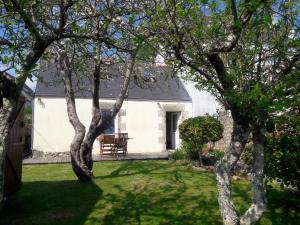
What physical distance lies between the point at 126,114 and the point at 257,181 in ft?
50.1

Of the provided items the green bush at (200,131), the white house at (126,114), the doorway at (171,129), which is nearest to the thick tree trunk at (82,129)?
the green bush at (200,131)

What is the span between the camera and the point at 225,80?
462 centimetres

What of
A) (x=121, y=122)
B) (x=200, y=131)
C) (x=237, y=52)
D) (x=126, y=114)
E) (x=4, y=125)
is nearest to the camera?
(x=4, y=125)

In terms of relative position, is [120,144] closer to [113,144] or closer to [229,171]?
[113,144]

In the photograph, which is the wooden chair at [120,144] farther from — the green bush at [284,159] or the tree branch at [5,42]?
the tree branch at [5,42]

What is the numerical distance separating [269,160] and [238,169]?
15.5 ft

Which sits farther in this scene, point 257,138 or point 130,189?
point 130,189

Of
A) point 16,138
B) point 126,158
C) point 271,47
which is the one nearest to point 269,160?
point 271,47

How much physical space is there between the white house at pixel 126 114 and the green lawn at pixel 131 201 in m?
6.61

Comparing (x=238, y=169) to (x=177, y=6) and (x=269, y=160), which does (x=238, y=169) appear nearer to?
(x=269, y=160)

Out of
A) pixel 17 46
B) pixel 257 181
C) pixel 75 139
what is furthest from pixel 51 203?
pixel 257 181

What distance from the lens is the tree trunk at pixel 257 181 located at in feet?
16.0

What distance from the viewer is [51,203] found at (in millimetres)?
8086

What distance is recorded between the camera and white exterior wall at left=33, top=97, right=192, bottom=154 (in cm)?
1817
